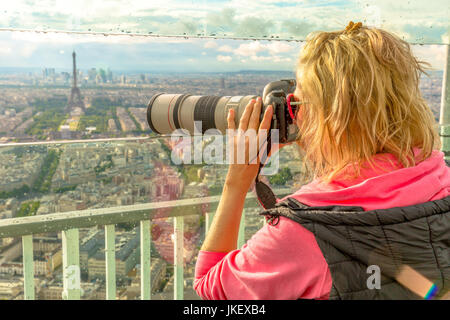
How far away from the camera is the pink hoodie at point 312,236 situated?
0.58m

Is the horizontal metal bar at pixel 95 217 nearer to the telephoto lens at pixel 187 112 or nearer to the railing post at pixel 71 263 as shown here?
the railing post at pixel 71 263

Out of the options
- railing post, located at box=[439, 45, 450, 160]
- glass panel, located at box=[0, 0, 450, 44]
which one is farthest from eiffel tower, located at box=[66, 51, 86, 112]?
railing post, located at box=[439, 45, 450, 160]

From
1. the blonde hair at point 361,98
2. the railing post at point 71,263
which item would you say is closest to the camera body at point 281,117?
the blonde hair at point 361,98

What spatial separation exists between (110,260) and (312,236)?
1.15 metres

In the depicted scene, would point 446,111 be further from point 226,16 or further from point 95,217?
point 95,217

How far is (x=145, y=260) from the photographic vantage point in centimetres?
161

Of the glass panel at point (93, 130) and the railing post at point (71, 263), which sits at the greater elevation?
the glass panel at point (93, 130)

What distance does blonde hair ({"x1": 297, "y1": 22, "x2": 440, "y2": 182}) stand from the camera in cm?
62

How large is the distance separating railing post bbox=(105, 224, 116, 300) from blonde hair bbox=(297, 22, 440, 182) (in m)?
1.05

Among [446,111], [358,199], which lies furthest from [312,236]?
[446,111]

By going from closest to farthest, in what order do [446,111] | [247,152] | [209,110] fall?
[247,152] < [209,110] < [446,111]

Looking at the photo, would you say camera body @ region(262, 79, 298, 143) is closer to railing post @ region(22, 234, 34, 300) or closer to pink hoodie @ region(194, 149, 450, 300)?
pink hoodie @ region(194, 149, 450, 300)

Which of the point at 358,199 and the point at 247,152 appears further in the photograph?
the point at 247,152

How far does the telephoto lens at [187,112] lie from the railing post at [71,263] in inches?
25.0
